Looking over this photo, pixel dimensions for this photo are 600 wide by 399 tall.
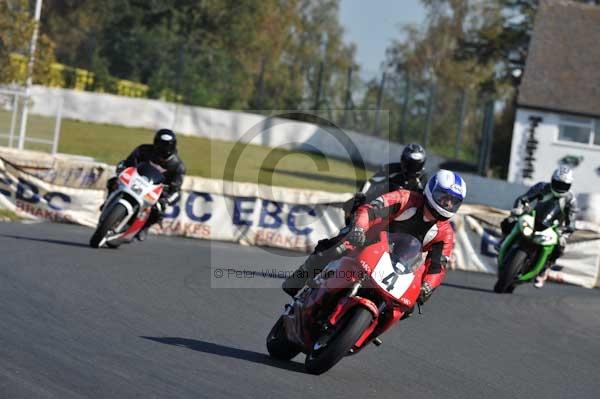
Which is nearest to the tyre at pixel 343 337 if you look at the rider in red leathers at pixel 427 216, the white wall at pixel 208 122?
the rider in red leathers at pixel 427 216

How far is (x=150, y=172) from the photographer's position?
46.6 ft

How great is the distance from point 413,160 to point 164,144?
3.79m

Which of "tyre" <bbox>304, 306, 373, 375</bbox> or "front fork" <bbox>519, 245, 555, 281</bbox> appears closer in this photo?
"tyre" <bbox>304, 306, 373, 375</bbox>

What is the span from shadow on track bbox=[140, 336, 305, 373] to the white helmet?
8.11m

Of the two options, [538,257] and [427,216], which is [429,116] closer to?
[538,257]

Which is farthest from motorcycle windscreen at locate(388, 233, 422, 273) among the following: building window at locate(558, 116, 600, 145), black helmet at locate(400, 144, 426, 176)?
building window at locate(558, 116, 600, 145)

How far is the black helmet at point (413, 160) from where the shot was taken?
1160 centimetres

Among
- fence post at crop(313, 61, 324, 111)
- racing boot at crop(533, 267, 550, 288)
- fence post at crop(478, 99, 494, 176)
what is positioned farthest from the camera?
fence post at crop(313, 61, 324, 111)

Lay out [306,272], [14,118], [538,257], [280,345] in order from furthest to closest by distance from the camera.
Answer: [14,118] → [538,257] → [306,272] → [280,345]

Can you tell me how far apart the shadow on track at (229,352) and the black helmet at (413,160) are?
3756 millimetres

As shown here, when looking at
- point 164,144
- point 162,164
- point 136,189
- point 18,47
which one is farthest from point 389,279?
point 18,47

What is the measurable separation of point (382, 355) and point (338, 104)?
101 ft
